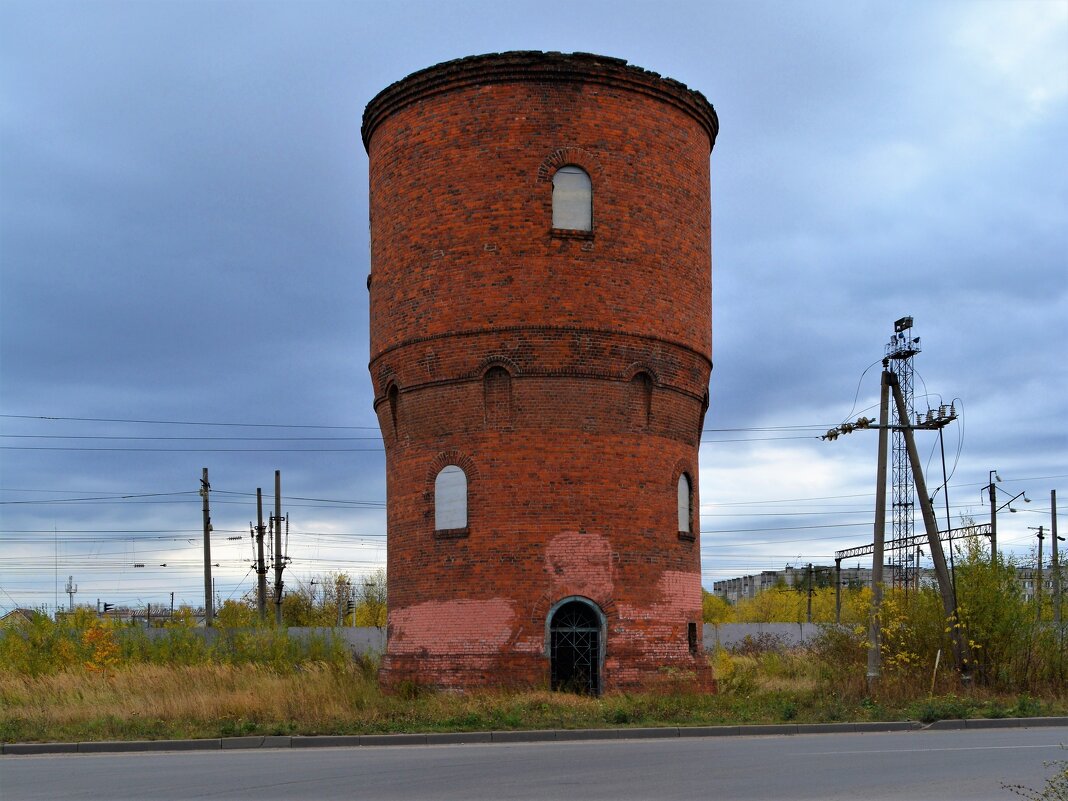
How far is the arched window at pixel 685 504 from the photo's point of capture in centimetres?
2134

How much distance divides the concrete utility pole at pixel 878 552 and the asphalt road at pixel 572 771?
5277 millimetres

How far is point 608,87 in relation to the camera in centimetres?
2072

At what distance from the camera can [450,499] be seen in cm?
2025

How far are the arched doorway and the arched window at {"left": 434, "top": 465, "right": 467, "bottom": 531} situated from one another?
2358 mm

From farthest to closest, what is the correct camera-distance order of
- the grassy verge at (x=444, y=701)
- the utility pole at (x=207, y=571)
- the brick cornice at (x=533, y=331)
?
the utility pole at (x=207, y=571) < the brick cornice at (x=533, y=331) < the grassy verge at (x=444, y=701)

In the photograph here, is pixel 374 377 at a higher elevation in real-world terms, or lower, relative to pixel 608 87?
lower

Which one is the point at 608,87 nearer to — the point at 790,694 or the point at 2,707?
the point at 790,694

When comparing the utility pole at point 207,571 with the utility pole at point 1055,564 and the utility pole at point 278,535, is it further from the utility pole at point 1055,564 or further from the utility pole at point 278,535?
the utility pole at point 1055,564

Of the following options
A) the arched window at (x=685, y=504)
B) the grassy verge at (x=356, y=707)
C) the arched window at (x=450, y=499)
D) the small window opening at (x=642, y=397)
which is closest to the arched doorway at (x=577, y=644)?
the grassy verge at (x=356, y=707)

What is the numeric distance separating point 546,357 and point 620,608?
454cm

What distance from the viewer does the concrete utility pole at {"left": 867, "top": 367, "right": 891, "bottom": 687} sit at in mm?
20609

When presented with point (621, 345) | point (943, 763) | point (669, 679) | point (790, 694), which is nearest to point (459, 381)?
point (621, 345)

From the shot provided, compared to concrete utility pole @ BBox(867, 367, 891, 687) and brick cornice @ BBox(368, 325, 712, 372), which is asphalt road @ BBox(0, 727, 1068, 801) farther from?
brick cornice @ BBox(368, 325, 712, 372)

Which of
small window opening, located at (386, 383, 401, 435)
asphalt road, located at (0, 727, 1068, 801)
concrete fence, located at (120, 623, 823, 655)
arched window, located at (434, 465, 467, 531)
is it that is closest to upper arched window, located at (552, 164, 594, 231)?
small window opening, located at (386, 383, 401, 435)
